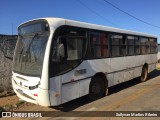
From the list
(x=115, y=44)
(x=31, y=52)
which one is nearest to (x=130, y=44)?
(x=115, y=44)

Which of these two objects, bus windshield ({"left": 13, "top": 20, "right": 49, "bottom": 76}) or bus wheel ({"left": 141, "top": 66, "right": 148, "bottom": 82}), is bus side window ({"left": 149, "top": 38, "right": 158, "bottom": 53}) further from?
bus windshield ({"left": 13, "top": 20, "right": 49, "bottom": 76})

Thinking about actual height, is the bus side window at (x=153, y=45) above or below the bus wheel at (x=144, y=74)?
above

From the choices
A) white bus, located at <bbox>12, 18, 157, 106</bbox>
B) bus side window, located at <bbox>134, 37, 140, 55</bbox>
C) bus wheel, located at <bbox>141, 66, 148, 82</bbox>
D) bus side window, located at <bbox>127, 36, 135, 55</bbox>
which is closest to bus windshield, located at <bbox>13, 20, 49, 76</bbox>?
white bus, located at <bbox>12, 18, 157, 106</bbox>

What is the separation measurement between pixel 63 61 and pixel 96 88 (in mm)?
2365

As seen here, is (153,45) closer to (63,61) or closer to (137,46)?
(137,46)

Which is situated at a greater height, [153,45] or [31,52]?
[153,45]

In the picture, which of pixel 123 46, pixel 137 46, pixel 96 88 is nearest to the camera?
pixel 96 88

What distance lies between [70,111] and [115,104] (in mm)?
1675

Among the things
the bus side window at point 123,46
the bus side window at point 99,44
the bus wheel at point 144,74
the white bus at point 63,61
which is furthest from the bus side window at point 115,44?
the bus wheel at point 144,74

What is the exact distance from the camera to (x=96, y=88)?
363 inches

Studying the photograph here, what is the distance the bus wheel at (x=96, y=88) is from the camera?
897cm

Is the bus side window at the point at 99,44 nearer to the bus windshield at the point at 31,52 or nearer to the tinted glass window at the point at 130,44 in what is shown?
the bus windshield at the point at 31,52

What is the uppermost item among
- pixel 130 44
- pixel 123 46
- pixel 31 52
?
pixel 130 44

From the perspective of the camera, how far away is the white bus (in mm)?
7051
